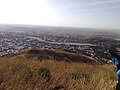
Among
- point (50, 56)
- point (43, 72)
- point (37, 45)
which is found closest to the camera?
point (43, 72)

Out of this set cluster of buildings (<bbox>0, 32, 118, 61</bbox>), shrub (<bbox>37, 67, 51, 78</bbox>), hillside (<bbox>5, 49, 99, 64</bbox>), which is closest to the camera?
shrub (<bbox>37, 67, 51, 78</bbox>)

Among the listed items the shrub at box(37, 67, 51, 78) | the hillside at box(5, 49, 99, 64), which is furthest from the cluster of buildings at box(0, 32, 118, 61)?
the shrub at box(37, 67, 51, 78)

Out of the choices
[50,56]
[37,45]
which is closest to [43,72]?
[50,56]

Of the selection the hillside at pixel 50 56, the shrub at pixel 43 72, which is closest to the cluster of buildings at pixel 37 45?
the hillside at pixel 50 56

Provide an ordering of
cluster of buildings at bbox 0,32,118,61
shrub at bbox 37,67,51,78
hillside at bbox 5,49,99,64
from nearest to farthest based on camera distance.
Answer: shrub at bbox 37,67,51,78
hillside at bbox 5,49,99,64
cluster of buildings at bbox 0,32,118,61

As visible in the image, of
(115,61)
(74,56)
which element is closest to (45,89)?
(115,61)

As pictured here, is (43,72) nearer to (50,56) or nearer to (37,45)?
(50,56)

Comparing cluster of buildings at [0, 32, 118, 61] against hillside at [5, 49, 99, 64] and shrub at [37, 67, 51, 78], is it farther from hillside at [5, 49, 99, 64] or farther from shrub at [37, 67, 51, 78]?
shrub at [37, 67, 51, 78]

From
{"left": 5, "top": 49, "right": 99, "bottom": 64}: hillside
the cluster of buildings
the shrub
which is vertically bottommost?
the cluster of buildings

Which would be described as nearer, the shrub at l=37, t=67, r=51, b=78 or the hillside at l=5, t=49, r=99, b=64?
the shrub at l=37, t=67, r=51, b=78

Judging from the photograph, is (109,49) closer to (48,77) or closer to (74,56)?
(48,77)

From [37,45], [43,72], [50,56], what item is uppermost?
[43,72]

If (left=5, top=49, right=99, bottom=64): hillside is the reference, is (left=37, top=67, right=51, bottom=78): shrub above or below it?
above
